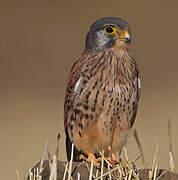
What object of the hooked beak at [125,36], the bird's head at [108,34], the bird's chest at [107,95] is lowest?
the bird's chest at [107,95]

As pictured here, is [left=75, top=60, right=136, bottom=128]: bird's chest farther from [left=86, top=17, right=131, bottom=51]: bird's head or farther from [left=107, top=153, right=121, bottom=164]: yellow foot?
[left=107, top=153, right=121, bottom=164]: yellow foot

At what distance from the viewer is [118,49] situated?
4.53 meters

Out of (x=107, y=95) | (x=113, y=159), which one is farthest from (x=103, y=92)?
(x=113, y=159)

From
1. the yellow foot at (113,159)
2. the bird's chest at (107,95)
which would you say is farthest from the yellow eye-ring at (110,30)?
the yellow foot at (113,159)

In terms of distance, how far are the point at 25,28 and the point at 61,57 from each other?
606mm

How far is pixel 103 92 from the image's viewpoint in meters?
4.42

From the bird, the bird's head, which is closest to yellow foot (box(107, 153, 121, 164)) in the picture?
the bird

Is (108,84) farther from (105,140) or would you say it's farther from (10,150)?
(10,150)

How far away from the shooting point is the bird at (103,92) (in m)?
4.43

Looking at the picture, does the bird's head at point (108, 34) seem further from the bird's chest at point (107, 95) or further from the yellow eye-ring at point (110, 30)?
the bird's chest at point (107, 95)

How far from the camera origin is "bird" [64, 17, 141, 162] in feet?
14.5

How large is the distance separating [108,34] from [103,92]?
0.40 m

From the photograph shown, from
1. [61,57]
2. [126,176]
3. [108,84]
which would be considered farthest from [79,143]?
[61,57]

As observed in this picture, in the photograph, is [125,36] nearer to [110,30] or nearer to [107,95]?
[110,30]
